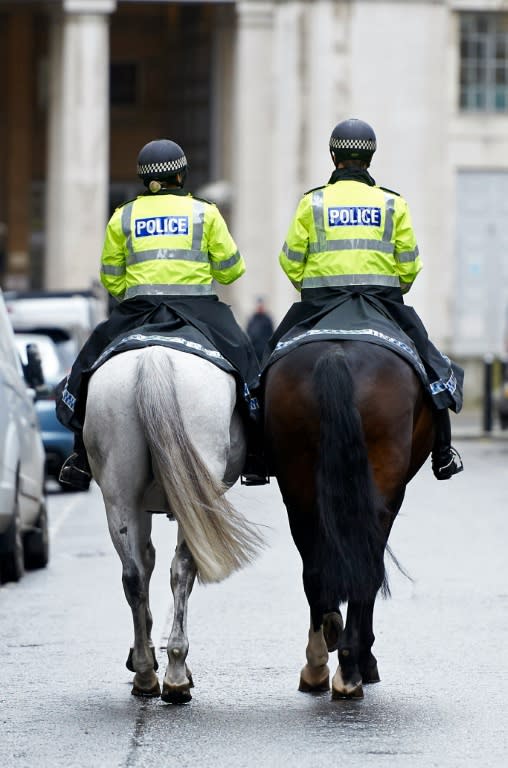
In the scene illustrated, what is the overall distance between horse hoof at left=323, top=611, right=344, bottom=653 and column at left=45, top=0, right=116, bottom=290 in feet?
100

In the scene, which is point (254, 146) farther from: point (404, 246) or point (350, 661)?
point (350, 661)

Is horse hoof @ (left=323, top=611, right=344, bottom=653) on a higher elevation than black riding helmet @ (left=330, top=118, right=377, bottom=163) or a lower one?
lower

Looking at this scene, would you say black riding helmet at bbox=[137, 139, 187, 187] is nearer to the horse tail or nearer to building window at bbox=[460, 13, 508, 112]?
the horse tail

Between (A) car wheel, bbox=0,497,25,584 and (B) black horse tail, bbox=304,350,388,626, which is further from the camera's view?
(A) car wheel, bbox=0,497,25,584

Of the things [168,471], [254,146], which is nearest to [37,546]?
[168,471]

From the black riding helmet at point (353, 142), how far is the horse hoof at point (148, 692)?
7.89ft

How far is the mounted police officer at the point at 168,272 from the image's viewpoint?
8.66 meters

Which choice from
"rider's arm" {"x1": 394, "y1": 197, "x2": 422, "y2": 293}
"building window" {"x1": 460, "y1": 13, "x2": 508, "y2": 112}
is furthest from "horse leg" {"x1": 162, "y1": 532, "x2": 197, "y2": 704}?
"building window" {"x1": 460, "y1": 13, "x2": 508, "y2": 112}

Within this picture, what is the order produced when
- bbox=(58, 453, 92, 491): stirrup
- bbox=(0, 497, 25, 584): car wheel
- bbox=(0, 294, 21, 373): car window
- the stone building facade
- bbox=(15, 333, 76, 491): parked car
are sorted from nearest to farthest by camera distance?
bbox=(58, 453, 92, 491): stirrup
bbox=(0, 497, 25, 584): car wheel
bbox=(0, 294, 21, 373): car window
bbox=(15, 333, 76, 491): parked car
the stone building facade

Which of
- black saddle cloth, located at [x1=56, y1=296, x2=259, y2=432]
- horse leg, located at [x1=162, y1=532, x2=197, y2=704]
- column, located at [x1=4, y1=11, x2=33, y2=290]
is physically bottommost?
column, located at [x1=4, y1=11, x2=33, y2=290]

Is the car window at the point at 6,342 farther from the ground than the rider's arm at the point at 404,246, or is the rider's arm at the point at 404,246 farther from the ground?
the rider's arm at the point at 404,246

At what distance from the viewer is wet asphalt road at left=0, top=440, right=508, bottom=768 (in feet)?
23.6

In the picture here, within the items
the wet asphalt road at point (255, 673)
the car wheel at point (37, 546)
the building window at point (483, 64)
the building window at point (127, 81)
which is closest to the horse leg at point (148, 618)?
the wet asphalt road at point (255, 673)

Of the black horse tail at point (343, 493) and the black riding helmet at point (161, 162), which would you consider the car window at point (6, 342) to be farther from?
the black horse tail at point (343, 493)
